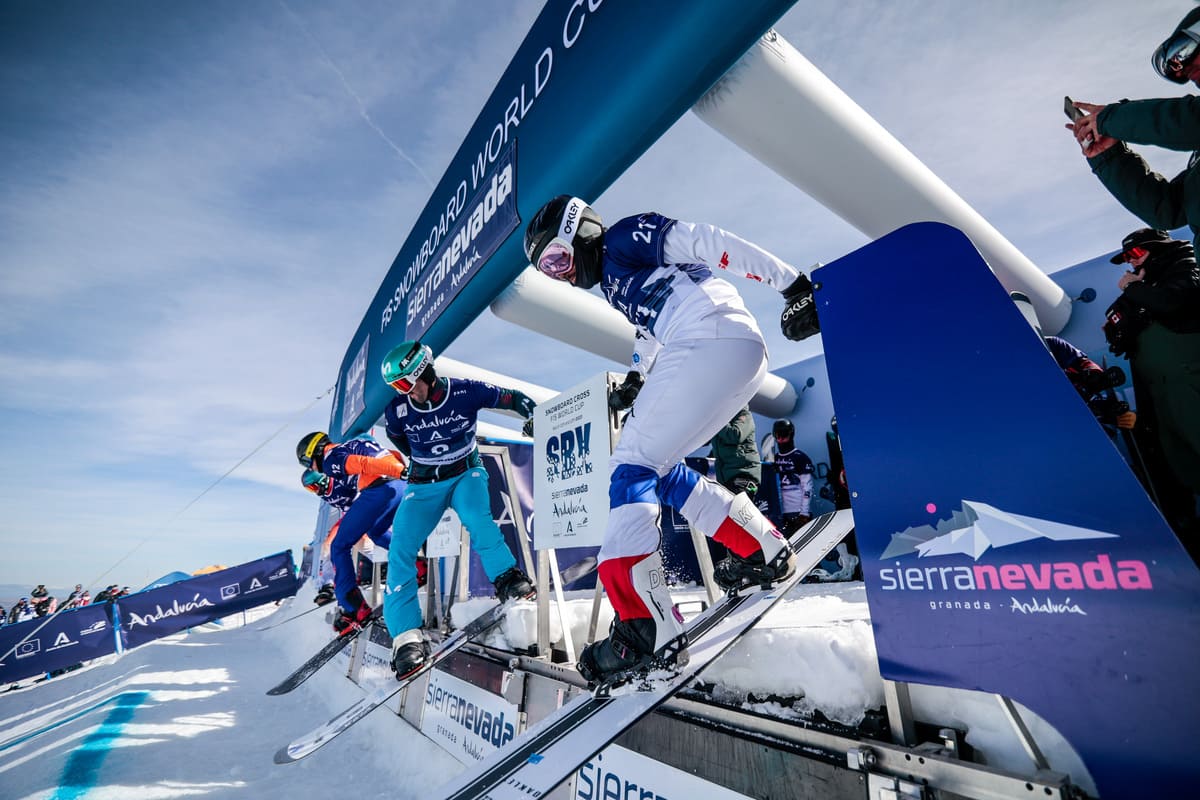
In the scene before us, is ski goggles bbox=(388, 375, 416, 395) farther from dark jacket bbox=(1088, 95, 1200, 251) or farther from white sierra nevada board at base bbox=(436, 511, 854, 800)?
dark jacket bbox=(1088, 95, 1200, 251)

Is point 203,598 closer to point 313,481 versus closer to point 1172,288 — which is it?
point 313,481

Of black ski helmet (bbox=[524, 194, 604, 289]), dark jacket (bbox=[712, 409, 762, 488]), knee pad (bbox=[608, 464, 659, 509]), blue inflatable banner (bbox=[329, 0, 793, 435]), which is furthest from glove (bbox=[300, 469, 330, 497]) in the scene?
knee pad (bbox=[608, 464, 659, 509])

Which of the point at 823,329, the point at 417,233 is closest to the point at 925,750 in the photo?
the point at 823,329

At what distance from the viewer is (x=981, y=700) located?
117 centimetres

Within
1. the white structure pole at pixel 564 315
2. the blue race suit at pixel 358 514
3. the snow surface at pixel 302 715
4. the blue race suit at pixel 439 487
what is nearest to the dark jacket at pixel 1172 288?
the snow surface at pixel 302 715

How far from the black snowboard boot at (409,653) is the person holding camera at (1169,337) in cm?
431

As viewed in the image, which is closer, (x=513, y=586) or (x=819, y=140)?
(x=819, y=140)

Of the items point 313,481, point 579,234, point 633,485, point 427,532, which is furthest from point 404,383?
point 313,481

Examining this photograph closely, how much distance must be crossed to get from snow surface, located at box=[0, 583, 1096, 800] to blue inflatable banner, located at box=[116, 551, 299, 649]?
380cm

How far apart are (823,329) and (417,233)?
5.76m

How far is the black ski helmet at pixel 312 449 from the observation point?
5.72 meters

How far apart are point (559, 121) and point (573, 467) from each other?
2060 millimetres

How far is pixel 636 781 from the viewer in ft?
6.38

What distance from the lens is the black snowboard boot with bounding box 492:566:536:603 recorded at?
338cm
